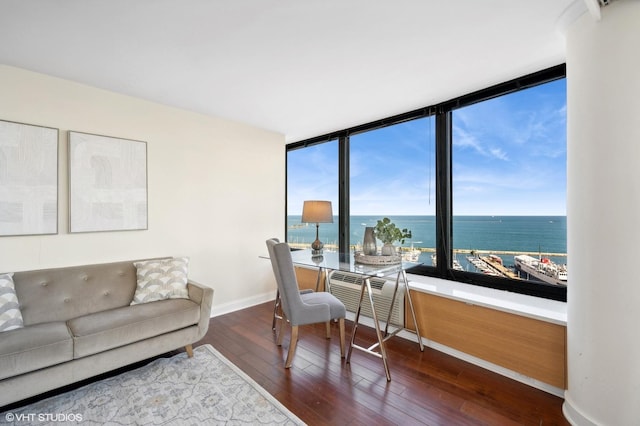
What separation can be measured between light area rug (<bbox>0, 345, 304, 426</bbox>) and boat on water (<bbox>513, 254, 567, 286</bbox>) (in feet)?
7.34

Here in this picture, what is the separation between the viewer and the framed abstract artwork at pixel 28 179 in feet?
7.30

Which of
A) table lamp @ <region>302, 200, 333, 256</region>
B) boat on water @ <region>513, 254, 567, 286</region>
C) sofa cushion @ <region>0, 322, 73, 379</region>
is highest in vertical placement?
table lamp @ <region>302, 200, 333, 256</region>

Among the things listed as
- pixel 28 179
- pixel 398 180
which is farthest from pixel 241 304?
pixel 398 180

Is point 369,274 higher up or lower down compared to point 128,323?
higher up

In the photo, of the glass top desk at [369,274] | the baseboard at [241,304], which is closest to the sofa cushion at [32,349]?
the baseboard at [241,304]

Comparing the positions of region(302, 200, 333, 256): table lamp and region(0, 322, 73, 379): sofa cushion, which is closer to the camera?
region(0, 322, 73, 379): sofa cushion

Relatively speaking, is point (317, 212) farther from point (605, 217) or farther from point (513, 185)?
point (605, 217)

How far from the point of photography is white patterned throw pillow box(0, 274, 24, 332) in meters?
1.96

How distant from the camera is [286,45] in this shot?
1.98 meters

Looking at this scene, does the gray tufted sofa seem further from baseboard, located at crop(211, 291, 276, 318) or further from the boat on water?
the boat on water

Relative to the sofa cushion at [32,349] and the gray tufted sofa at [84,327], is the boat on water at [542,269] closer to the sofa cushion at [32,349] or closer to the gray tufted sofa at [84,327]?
the gray tufted sofa at [84,327]

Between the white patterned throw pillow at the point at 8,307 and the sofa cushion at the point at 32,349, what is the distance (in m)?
0.06

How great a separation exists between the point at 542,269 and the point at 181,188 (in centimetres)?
366

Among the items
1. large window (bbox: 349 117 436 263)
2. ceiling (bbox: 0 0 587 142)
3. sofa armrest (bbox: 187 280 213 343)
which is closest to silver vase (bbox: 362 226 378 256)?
large window (bbox: 349 117 436 263)
